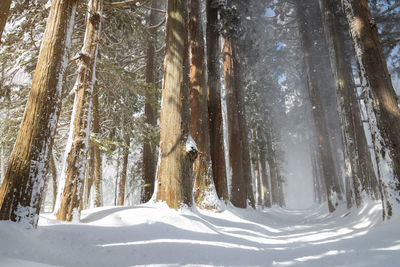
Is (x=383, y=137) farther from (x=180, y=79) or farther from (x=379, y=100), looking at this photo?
(x=180, y=79)

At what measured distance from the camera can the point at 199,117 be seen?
7176mm

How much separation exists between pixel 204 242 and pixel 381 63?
16.3ft

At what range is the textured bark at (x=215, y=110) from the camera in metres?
7.95

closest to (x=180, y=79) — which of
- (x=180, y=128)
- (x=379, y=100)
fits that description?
(x=180, y=128)

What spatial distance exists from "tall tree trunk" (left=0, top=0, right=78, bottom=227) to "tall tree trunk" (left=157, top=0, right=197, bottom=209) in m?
2.48

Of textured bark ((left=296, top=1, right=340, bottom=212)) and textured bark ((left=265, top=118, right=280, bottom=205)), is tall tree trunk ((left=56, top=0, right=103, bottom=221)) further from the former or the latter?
textured bark ((left=265, top=118, right=280, bottom=205))

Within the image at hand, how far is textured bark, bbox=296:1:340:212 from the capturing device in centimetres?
1179

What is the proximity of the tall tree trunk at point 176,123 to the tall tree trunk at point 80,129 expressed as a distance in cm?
154

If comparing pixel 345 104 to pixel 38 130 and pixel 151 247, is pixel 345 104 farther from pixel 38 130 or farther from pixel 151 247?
pixel 38 130

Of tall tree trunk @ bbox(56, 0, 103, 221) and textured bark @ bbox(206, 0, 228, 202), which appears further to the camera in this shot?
textured bark @ bbox(206, 0, 228, 202)

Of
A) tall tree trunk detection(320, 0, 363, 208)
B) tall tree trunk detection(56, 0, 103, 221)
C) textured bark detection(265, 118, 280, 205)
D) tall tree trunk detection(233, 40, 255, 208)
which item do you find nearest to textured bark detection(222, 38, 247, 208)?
tall tree trunk detection(233, 40, 255, 208)

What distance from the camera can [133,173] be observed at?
13797mm

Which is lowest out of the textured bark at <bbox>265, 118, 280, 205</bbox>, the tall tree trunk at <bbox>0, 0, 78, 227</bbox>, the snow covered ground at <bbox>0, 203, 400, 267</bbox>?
the snow covered ground at <bbox>0, 203, 400, 267</bbox>

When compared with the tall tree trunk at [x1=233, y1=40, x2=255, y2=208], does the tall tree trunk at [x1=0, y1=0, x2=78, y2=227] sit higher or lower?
lower
